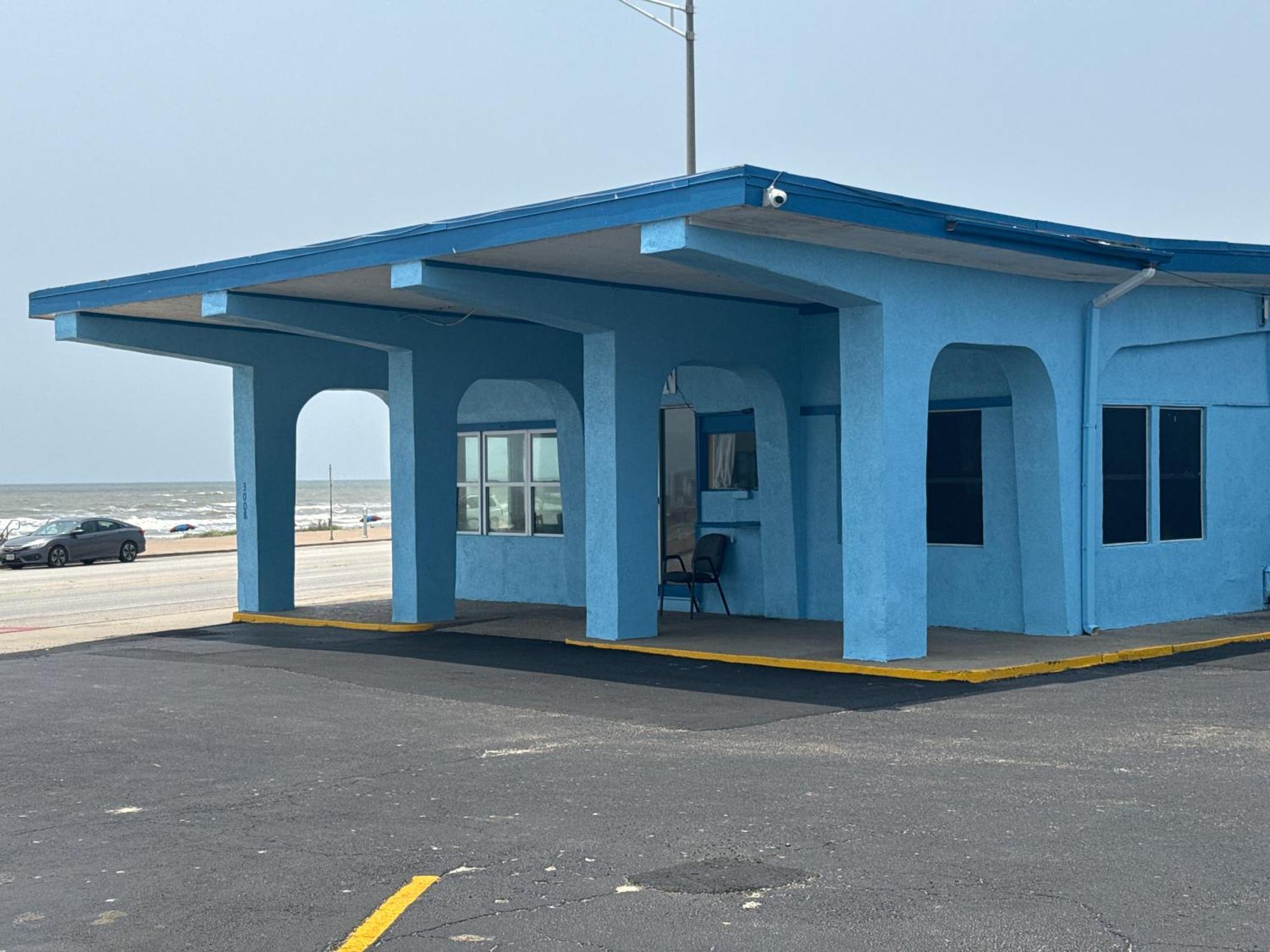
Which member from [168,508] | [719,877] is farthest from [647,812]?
[168,508]

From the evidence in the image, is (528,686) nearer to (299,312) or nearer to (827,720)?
(827,720)

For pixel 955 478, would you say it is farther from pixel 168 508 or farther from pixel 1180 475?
pixel 168 508

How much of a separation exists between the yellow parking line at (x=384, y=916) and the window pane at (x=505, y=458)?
1598 cm

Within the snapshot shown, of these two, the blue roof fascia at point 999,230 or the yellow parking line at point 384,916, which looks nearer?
the yellow parking line at point 384,916

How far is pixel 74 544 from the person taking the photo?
40.9 metres

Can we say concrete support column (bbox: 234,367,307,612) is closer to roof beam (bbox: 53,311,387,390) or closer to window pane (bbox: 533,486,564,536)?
roof beam (bbox: 53,311,387,390)

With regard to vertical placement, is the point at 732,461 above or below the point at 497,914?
above

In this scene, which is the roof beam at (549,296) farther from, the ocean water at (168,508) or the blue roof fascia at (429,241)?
the ocean water at (168,508)

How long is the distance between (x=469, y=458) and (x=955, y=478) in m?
8.59

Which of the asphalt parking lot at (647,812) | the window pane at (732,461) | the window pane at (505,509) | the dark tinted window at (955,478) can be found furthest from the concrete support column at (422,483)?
the dark tinted window at (955,478)

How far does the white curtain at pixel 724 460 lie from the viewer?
20.1m

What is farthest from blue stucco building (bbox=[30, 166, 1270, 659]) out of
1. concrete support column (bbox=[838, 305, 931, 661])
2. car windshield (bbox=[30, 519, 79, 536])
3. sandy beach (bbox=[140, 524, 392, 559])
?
sandy beach (bbox=[140, 524, 392, 559])

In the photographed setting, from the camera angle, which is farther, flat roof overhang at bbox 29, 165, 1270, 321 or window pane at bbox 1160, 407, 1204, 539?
window pane at bbox 1160, 407, 1204, 539

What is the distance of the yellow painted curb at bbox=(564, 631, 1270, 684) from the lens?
46.0 ft
